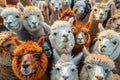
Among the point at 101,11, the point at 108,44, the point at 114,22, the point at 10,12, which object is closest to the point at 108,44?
the point at 108,44

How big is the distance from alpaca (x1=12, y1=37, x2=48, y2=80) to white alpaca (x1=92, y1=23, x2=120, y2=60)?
0.35 metres

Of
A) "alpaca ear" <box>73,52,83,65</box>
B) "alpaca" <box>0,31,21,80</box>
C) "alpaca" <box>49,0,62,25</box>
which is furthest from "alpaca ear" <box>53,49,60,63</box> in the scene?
"alpaca" <box>49,0,62,25</box>

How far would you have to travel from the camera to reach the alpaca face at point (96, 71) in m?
1.73

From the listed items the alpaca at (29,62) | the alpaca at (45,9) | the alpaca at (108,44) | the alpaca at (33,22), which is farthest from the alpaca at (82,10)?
the alpaca at (29,62)

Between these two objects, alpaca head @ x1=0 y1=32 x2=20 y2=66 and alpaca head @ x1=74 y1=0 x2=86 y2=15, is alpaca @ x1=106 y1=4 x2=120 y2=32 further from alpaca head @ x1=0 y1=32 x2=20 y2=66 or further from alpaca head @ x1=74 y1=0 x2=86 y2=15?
alpaca head @ x1=0 y1=32 x2=20 y2=66

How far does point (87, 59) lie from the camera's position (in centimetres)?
185

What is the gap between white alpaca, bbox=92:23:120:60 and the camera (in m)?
1.94

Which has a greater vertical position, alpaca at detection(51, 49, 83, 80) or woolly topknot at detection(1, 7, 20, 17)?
woolly topknot at detection(1, 7, 20, 17)

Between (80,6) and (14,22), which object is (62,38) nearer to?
(14,22)

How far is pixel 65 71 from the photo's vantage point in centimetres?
177

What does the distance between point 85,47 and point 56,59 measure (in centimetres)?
20

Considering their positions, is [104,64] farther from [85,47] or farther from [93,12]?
[93,12]

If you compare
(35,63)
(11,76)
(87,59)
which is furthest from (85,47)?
(11,76)

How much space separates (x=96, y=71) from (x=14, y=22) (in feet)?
2.33
